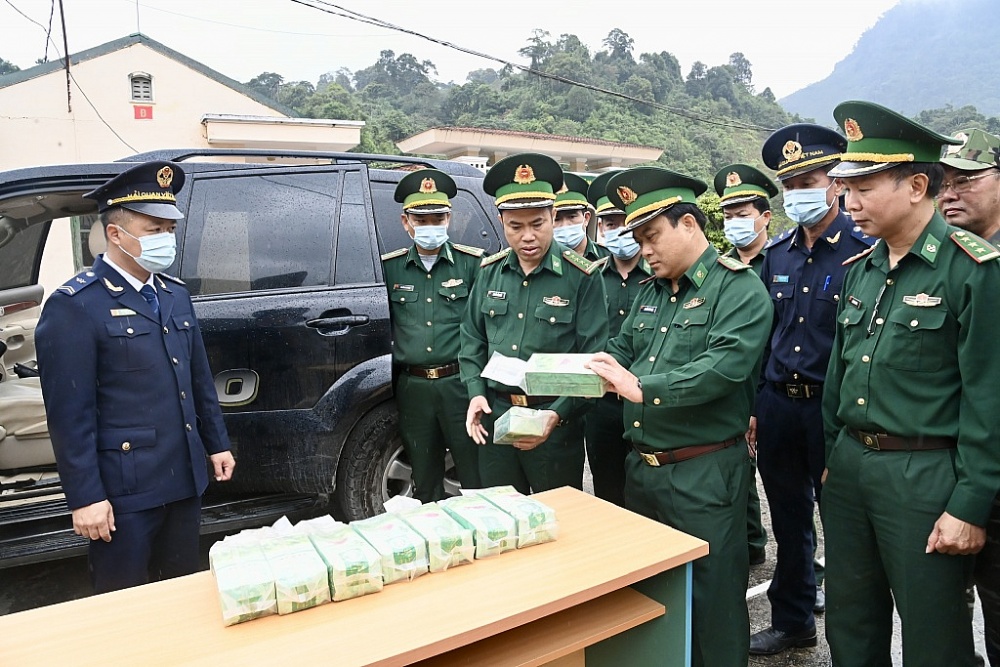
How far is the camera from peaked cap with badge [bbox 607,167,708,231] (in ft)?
7.85

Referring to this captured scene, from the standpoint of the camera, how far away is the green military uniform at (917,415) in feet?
6.23

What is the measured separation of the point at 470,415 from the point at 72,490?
152 centimetres

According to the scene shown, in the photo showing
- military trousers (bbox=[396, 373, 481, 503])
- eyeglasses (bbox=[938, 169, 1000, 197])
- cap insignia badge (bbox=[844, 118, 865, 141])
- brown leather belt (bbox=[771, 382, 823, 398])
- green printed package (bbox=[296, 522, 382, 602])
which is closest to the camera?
green printed package (bbox=[296, 522, 382, 602])

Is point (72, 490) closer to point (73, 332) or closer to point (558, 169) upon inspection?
point (73, 332)

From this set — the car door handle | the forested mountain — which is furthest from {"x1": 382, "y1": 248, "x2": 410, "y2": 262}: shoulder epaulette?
the forested mountain

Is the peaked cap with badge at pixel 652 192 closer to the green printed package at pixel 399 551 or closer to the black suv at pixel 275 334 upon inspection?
the green printed package at pixel 399 551

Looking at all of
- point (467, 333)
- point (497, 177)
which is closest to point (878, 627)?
point (467, 333)

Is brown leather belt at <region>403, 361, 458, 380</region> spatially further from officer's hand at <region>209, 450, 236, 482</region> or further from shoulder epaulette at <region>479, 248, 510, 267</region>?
officer's hand at <region>209, 450, 236, 482</region>

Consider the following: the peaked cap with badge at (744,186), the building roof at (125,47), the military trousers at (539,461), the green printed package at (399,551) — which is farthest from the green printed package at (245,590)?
the building roof at (125,47)

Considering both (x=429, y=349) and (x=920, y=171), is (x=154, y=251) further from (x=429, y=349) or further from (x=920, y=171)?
(x=920, y=171)

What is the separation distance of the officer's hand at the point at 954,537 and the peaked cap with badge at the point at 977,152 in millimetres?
1566

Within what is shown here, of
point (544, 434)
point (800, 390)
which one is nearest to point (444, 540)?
point (544, 434)

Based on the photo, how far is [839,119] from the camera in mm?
2250

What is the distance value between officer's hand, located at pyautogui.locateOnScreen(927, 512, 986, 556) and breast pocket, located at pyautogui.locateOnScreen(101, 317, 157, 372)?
2.55 metres
